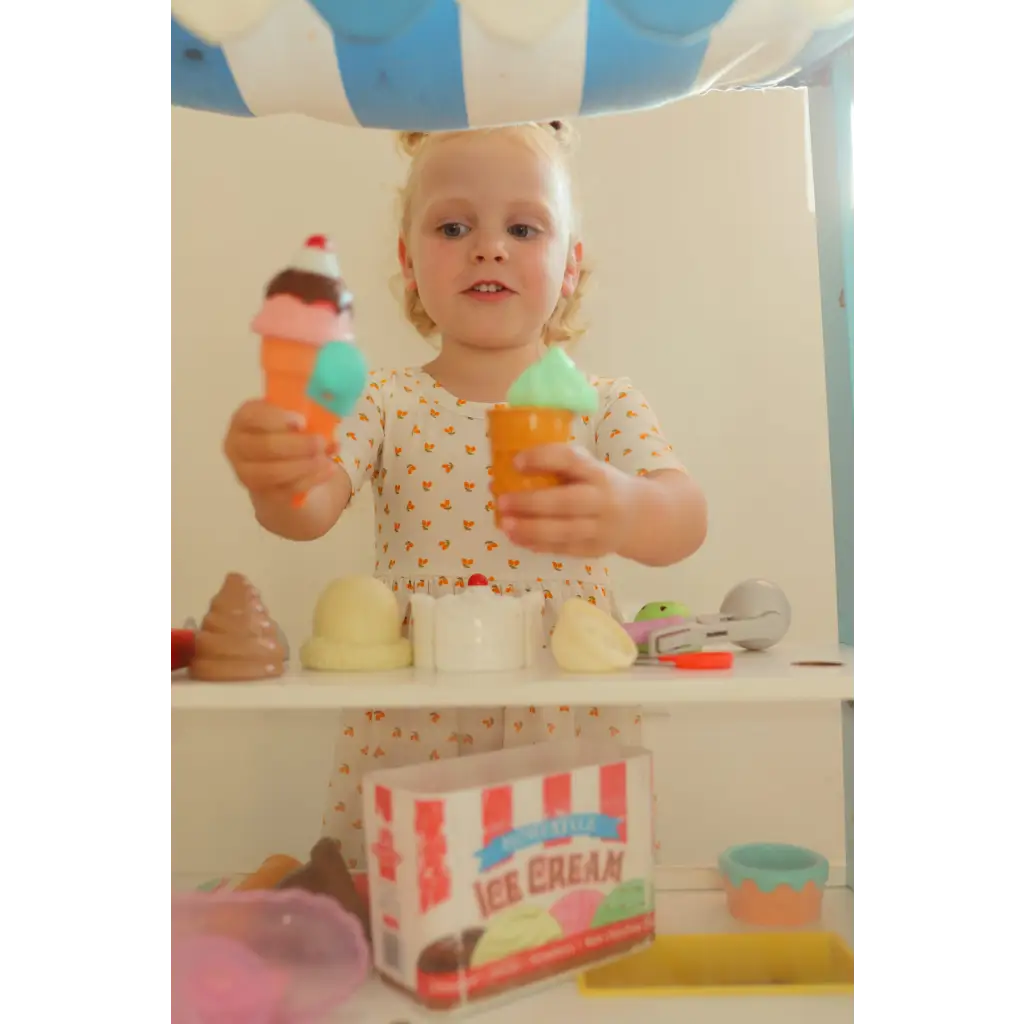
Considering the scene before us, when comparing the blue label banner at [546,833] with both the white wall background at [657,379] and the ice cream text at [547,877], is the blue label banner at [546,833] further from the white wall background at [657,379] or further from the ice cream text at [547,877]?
the white wall background at [657,379]

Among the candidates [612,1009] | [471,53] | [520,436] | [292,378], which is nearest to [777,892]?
[612,1009]

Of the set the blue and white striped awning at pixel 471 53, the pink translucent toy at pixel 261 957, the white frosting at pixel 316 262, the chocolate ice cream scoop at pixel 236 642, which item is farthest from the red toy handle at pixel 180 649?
the blue and white striped awning at pixel 471 53

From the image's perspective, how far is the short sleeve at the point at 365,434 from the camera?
2.36 ft

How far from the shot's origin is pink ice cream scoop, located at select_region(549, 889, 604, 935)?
23.3 inches

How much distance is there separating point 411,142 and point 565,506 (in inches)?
13.0

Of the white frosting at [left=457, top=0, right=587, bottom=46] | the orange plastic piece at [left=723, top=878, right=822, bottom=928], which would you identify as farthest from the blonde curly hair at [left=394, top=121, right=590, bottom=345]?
the orange plastic piece at [left=723, top=878, right=822, bottom=928]

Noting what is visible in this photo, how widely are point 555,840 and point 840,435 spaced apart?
1.21 feet

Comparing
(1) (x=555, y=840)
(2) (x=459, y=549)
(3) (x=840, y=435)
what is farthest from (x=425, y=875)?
(3) (x=840, y=435)

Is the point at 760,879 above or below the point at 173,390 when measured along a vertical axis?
below

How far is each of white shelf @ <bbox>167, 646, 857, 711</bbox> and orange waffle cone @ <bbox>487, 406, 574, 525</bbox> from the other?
4.6 inches

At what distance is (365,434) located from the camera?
0.74m
